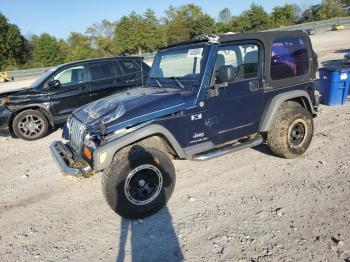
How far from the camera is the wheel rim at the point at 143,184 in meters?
3.89

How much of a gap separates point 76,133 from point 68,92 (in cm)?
391

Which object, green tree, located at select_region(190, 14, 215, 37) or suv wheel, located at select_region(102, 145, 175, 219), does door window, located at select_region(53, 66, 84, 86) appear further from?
green tree, located at select_region(190, 14, 215, 37)

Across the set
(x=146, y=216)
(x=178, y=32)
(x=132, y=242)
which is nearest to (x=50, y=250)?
(x=132, y=242)

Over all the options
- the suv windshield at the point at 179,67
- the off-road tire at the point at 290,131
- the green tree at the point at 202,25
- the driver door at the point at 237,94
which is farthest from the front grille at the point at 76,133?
the green tree at the point at 202,25

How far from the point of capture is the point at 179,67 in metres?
4.78

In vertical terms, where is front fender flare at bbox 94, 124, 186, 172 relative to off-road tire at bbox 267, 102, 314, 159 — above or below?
above

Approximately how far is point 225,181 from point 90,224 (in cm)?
201

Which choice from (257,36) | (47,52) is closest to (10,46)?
(47,52)

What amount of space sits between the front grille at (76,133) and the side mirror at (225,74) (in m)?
1.92

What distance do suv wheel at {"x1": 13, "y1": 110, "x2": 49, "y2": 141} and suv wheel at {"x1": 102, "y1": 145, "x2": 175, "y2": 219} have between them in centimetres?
475

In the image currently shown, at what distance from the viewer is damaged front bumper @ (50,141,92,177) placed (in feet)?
12.8

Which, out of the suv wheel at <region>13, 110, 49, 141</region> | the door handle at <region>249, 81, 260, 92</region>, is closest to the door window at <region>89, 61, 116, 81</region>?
the suv wheel at <region>13, 110, 49, 141</region>

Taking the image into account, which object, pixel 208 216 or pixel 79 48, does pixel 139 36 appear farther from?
pixel 208 216

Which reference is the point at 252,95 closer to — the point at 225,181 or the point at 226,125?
the point at 226,125
